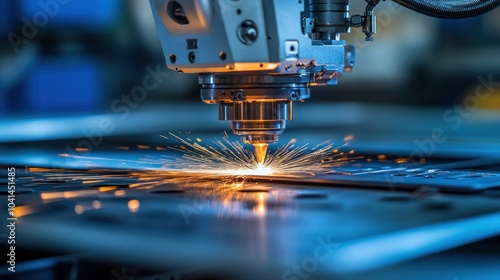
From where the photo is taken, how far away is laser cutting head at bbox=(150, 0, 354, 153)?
Result: 301 centimetres

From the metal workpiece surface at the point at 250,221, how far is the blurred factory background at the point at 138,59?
8.98ft

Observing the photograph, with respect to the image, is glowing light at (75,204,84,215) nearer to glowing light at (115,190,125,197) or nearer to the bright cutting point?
glowing light at (115,190,125,197)

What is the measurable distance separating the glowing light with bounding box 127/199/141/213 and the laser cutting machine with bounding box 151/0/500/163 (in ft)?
1.33

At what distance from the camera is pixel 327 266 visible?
224 centimetres

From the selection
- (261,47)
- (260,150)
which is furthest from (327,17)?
(260,150)

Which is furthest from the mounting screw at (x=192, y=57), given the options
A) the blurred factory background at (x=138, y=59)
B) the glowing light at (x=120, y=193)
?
the blurred factory background at (x=138, y=59)

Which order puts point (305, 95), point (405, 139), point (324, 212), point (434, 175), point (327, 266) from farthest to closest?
1. point (405, 139)
2. point (434, 175)
3. point (305, 95)
4. point (324, 212)
5. point (327, 266)

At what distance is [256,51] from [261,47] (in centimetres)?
2

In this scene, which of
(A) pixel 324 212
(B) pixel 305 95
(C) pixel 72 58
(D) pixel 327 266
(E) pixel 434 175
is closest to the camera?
(D) pixel 327 266

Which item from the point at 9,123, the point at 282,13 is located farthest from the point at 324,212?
the point at 9,123

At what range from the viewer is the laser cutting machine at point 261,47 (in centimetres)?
301

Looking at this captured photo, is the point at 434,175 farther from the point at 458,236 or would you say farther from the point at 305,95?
the point at 458,236

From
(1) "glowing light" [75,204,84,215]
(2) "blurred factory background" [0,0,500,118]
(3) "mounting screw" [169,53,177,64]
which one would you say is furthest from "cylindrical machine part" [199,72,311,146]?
(2) "blurred factory background" [0,0,500,118]

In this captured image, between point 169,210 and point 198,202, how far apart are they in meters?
0.15
